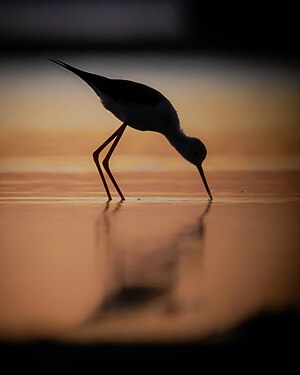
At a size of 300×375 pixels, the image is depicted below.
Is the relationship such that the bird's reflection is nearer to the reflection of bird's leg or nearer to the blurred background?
the reflection of bird's leg

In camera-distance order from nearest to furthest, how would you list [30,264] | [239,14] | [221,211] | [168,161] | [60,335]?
[60,335] → [30,264] → [221,211] → [168,161] → [239,14]

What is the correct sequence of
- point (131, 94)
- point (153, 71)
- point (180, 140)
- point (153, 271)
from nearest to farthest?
point (153, 271) → point (131, 94) → point (180, 140) → point (153, 71)

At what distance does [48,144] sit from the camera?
22.4ft

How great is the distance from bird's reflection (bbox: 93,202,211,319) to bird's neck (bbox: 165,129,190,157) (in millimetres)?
1376

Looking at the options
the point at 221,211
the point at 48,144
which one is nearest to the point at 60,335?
the point at 221,211

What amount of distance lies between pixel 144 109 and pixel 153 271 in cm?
240

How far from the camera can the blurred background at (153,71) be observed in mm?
6840

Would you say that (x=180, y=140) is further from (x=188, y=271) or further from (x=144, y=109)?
(x=188, y=271)

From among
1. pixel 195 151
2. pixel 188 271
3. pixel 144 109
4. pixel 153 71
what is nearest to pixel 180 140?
pixel 195 151

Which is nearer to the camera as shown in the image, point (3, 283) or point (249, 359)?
point (249, 359)

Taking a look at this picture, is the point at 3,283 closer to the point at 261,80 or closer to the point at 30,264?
the point at 30,264

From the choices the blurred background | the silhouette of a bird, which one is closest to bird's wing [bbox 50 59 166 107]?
the silhouette of a bird

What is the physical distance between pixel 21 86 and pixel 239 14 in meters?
1.65

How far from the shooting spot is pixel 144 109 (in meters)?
5.48
